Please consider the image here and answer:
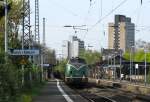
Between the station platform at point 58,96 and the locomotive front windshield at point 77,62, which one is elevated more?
the locomotive front windshield at point 77,62

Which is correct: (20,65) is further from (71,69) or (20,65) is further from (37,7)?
(37,7)

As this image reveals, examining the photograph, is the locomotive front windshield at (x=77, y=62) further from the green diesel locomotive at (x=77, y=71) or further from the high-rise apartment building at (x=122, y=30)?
the high-rise apartment building at (x=122, y=30)

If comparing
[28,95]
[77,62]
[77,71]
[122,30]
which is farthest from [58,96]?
[122,30]

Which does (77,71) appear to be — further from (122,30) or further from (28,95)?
(122,30)

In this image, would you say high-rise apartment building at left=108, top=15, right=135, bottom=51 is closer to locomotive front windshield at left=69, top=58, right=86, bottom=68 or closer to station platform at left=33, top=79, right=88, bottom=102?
locomotive front windshield at left=69, top=58, right=86, bottom=68

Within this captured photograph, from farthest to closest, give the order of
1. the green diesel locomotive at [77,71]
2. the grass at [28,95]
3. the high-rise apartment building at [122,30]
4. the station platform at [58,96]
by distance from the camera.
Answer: the high-rise apartment building at [122,30]
the green diesel locomotive at [77,71]
the station platform at [58,96]
the grass at [28,95]

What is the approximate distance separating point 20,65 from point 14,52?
29.4ft

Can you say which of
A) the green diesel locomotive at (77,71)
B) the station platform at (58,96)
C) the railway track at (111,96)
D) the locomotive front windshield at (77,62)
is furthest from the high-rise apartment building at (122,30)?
the station platform at (58,96)

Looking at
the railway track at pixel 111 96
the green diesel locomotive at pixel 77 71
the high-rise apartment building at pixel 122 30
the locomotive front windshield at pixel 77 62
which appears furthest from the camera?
the high-rise apartment building at pixel 122 30

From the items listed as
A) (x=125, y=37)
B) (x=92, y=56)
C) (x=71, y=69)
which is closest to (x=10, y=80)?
(x=71, y=69)

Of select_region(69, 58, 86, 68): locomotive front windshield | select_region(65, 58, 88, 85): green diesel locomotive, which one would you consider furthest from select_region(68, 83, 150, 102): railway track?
select_region(69, 58, 86, 68): locomotive front windshield

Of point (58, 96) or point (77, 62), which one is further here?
point (77, 62)

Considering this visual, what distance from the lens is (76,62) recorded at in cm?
6000

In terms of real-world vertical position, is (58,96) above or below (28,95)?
below
